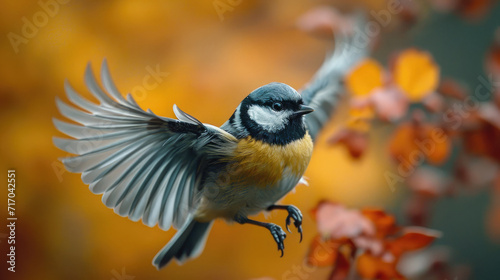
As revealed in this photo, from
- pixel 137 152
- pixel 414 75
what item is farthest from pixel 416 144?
pixel 137 152

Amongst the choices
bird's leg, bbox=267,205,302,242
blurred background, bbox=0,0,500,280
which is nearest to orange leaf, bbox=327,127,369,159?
blurred background, bbox=0,0,500,280

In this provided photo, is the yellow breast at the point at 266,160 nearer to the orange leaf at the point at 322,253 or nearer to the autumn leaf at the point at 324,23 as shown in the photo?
the orange leaf at the point at 322,253

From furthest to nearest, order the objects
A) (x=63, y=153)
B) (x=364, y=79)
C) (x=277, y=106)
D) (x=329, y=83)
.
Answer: (x=63, y=153)
(x=364, y=79)
(x=329, y=83)
(x=277, y=106)

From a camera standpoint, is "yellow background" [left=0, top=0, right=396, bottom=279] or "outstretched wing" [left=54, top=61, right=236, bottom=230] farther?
"yellow background" [left=0, top=0, right=396, bottom=279]

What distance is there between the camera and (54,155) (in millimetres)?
902

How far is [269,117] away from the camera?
16.2 inches

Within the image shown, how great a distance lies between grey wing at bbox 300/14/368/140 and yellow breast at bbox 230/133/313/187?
52 mm

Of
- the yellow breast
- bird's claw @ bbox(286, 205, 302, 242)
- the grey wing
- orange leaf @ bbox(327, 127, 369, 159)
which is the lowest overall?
bird's claw @ bbox(286, 205, 302, 242)

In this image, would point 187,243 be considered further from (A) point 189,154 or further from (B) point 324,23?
(B) point 324,23

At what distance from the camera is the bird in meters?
0.35
